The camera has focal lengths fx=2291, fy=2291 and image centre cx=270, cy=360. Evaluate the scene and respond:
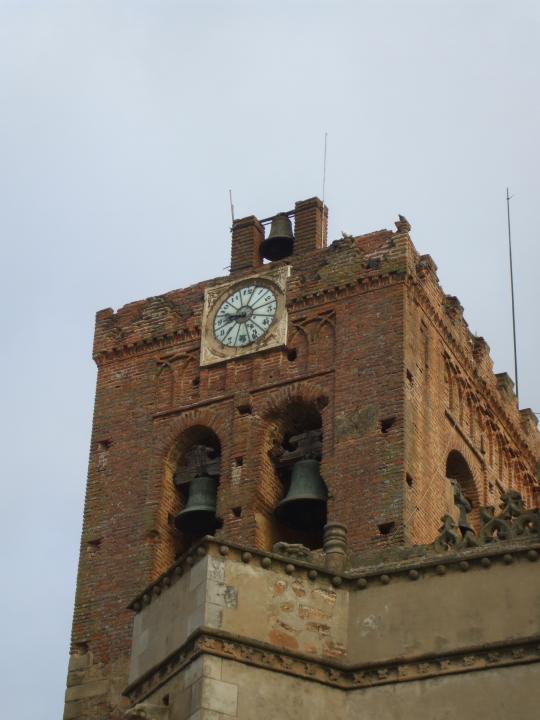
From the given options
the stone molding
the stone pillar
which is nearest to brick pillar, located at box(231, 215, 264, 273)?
the stone pillar

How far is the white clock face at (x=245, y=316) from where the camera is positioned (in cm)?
4106

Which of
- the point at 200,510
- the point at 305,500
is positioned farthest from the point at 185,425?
the point at 305,500

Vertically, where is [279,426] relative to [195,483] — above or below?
above

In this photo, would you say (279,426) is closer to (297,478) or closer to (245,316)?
(297,478)

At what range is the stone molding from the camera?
24719 millimetres

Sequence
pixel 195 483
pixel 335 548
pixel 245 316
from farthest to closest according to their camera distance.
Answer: pixel 245 316 → pixel 195 483 → pixel 335 548

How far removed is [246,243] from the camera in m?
43.0

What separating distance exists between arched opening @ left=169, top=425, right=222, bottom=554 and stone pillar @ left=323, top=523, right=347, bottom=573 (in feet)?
39.5

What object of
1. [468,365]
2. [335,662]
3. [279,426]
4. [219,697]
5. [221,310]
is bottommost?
[219,697]

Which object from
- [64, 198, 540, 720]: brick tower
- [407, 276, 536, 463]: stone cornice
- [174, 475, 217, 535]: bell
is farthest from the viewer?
[407, 276, 536, 463]: stone cornice

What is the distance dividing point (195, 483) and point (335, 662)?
48.3 ft

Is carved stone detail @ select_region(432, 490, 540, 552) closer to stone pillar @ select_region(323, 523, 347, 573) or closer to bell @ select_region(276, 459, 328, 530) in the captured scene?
stone pillar @ select_region(323, 523, 347, 573)

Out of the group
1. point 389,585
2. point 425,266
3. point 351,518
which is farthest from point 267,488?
point 389,585

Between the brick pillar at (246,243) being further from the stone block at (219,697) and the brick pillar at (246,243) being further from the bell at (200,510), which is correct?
the stone block at (219,697)
